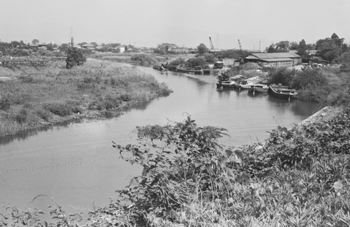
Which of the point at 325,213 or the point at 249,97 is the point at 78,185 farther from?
A: the point at 249,97

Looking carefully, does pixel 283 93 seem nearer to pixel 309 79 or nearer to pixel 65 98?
pixel 309 79

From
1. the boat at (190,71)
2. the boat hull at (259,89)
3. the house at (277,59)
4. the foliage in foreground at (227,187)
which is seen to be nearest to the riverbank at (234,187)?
the foliage in foreground at (227,187)

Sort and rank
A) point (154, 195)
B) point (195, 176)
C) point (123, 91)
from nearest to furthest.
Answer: point (154, 195) → point (195, 176) → point (123, 91)

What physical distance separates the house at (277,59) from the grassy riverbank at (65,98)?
1395 centimetres

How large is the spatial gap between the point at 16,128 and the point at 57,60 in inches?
820

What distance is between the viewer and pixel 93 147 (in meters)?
9.25

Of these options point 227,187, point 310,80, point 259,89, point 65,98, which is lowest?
point 259,89

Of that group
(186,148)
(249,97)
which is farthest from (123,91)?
(186,148)

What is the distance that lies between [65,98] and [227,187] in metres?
13.1

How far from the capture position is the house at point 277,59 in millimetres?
31219

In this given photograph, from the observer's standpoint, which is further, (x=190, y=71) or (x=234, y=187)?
(x=190, y=71)

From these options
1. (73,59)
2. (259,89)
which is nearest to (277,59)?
(259,89)

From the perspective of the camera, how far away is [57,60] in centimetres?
3052

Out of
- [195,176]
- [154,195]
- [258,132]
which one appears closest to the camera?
[154,195]
